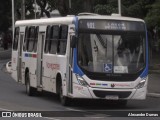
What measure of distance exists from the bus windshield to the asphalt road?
1.29m

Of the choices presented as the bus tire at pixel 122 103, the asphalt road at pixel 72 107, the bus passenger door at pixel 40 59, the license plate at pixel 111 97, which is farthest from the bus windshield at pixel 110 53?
the bus passenger door at pixel 40 59

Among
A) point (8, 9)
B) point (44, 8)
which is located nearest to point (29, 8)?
point (44, 8)

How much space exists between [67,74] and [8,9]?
2106 inches

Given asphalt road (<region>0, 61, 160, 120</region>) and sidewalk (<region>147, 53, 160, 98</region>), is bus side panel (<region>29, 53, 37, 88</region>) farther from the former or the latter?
sidewalk (<region>147, 53, 160, 98</region>)

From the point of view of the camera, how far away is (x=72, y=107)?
64.2 feet

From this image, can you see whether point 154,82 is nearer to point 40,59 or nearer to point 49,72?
point 40,59

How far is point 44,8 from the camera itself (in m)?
79.8

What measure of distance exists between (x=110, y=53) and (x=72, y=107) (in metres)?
2.13

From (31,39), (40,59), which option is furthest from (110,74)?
(31,39)

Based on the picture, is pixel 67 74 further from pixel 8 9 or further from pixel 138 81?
Answer: pixel 8 9

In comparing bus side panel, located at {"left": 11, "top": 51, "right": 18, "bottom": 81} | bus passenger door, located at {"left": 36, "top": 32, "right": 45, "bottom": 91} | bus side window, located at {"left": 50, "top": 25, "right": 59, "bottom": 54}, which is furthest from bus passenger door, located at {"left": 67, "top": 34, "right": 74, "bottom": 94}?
bus side panel, located at {"left": 11, "top": 51, "right": 18, "bottom": 81}

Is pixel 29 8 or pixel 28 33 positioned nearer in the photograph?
pixel 28 33

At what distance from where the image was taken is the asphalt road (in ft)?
55.7

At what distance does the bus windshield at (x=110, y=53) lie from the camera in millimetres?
18812
